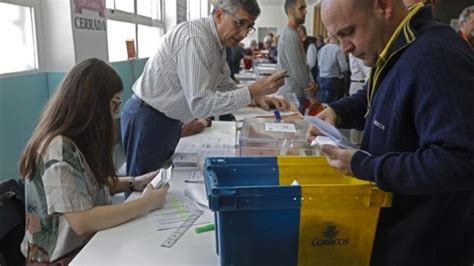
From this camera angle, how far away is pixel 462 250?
34.6 inches

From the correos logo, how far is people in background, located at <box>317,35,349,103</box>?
4.83 meters

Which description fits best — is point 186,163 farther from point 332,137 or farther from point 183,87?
point 332,137

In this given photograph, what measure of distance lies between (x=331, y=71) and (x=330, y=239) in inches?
195

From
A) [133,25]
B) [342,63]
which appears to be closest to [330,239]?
[133,25]

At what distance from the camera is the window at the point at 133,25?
12.0ft

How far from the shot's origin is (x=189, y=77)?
158cm

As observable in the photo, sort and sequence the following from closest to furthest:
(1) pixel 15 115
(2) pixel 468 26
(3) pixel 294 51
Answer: (1) pixel 15 115 < (2) pixel 468 26 < (3) pixel 294 51

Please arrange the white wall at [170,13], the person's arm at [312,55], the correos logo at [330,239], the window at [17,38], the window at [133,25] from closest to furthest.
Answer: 1. the correos logo at [330,239]
2. the window at [17,38]
3. the window at [133,25]
4. the white wall at [170,13]
5. the person's arm at [312,55]

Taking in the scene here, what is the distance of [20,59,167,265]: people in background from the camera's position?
3.68 feet

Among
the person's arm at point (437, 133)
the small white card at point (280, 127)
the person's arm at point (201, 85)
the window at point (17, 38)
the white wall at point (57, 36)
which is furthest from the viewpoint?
the white wall at point (57, 36)

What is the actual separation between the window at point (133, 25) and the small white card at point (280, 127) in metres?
1.83

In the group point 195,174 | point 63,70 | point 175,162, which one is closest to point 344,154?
point 195,174

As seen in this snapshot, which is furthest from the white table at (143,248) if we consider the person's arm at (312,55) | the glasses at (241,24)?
the person's arm at (312,55)

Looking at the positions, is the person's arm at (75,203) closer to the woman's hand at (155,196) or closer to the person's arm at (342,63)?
the woman's hand at (155,196)
